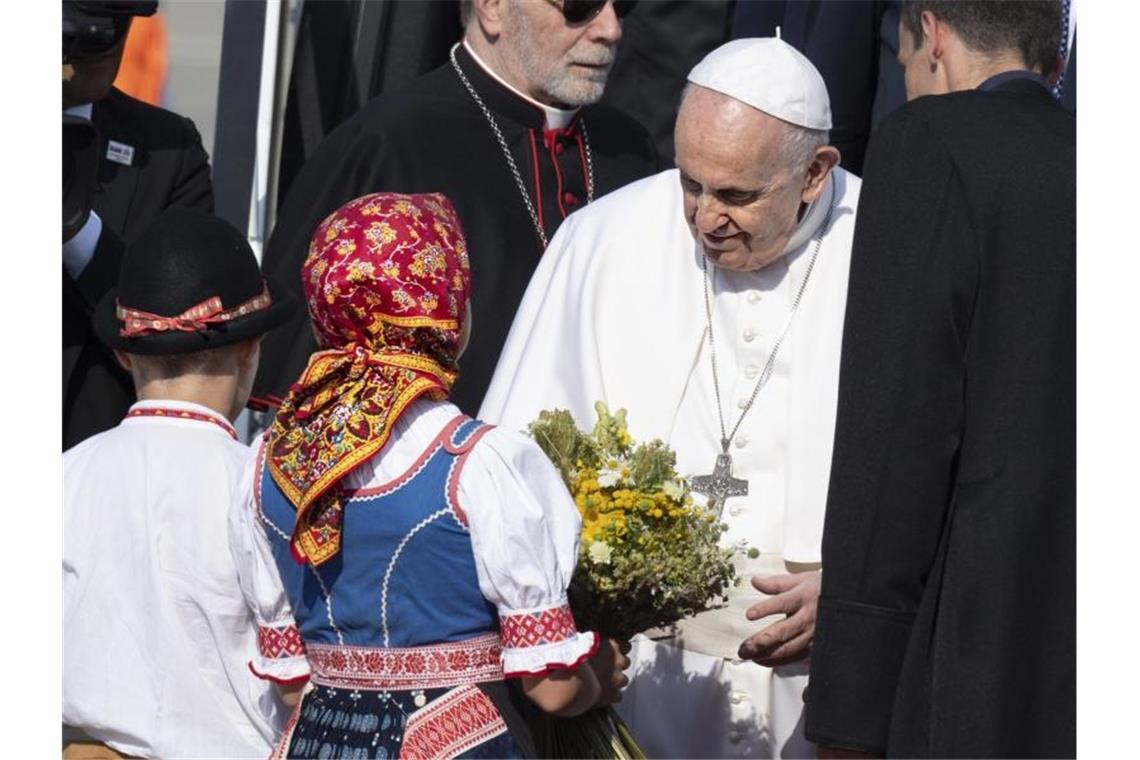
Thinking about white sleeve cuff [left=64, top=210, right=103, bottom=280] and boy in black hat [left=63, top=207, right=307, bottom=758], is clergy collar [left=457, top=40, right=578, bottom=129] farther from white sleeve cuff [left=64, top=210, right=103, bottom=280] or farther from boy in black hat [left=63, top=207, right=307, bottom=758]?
boy in black hat [left=63, top=207, right=307, bottom=758]

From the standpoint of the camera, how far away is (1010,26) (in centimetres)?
411

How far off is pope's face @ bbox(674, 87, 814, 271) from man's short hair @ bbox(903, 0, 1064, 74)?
1.40 ft

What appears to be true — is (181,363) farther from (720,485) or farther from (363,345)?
(720,485)

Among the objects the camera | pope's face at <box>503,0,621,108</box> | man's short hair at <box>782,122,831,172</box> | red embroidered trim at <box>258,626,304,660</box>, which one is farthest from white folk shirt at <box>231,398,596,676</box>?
pope's face at <box>503,0,621,108</box>

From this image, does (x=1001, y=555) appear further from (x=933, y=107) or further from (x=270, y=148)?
(x=270, y=148)

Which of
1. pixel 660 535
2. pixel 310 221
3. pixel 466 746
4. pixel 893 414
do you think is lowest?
pixel 466 746

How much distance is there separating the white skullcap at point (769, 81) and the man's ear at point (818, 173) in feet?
0.20

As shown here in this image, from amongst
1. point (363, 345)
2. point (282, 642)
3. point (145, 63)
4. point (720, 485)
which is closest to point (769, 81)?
point (720, 485)

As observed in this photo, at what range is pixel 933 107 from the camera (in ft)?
11.4

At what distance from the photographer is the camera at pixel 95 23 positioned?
5.17 meters

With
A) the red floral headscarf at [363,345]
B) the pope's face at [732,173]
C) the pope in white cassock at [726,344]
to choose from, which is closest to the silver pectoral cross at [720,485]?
the pope in white cassock at [726,344]

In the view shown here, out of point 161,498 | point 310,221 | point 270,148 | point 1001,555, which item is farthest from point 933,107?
point 270,148

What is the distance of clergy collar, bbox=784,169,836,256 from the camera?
454 cm

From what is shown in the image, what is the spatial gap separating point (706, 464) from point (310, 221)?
1468 millimetres
